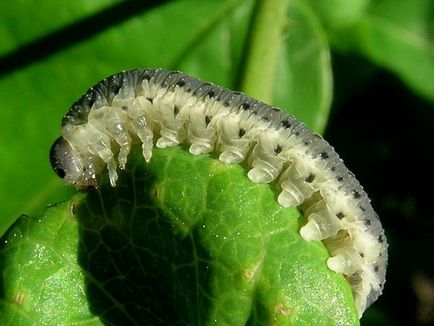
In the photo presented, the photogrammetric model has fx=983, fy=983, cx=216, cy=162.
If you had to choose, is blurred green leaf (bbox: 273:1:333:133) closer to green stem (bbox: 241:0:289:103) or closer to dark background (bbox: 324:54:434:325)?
green stem (bbox: 241:0:289:103)

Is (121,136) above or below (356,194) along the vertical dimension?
below

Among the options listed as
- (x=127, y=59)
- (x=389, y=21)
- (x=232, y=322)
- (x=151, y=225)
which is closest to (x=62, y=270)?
(x=151, y=225)

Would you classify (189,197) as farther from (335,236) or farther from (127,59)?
(127,59)

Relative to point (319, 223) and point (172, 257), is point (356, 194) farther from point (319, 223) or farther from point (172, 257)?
point (172, 257)

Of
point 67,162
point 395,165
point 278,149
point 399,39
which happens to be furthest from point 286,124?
point 395,165

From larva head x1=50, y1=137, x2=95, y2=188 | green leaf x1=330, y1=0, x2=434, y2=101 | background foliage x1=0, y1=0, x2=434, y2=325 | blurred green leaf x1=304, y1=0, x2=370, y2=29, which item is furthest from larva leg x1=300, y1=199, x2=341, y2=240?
green leaf x1=330, y1=0, x2=434, y2=101

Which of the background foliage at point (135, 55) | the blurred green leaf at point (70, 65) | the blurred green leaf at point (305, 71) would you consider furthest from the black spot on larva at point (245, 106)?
the blurred green leaf at point (70, 65)
